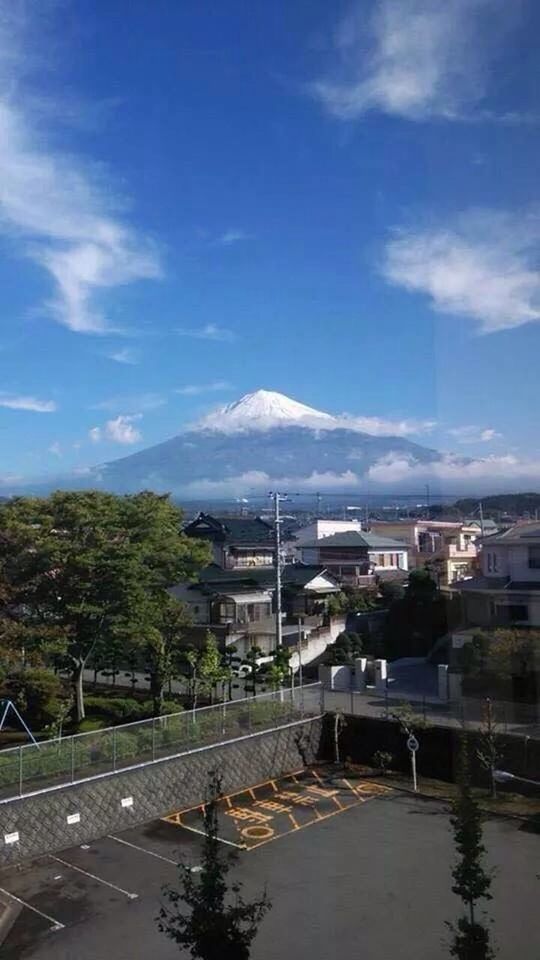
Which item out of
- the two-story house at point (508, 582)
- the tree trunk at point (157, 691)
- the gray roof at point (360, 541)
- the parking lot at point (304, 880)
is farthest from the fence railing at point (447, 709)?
the gray roof at point (360, 541)

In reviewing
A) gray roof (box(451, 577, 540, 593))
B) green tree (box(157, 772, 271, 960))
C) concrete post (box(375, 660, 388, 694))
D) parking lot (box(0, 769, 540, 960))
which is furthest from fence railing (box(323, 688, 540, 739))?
green tree (box(157, 772, 271, 960))

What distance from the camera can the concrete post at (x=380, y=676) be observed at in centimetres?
884

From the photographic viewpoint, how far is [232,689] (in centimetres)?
923

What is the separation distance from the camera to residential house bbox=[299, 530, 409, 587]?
602 inches

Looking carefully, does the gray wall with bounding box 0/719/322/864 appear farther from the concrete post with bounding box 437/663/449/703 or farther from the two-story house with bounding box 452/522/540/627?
the two-story house with bounding box 452/522/540/627

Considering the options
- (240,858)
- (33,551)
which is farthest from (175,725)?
(33,551)

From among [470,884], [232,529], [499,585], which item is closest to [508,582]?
[499,585]

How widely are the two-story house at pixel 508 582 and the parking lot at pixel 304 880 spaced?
4.57 ft

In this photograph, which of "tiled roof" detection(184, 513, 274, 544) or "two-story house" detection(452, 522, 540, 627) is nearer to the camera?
"two-story house" detection(452, 522, 540, 627)

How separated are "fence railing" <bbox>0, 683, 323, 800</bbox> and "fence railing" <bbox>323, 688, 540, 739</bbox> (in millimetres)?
366

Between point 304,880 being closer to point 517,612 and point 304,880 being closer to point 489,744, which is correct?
point 489,744

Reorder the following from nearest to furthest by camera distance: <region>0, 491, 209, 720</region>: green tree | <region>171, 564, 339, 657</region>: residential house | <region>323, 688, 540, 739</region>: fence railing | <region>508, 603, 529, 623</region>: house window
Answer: <region>508, 603, 529, 623</region>: house window → <region>323, 688, 540, 739</region>: fence railing → <region>0, 491, 209, 720</region>: green tree → <region>171, 564, 339, 657</region>: residential house

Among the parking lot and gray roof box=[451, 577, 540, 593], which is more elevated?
gray roof box=[451, 577, 540, 593]

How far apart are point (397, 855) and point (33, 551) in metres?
4.35
